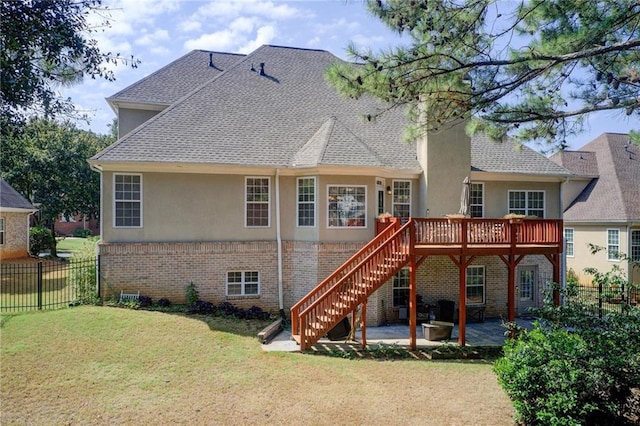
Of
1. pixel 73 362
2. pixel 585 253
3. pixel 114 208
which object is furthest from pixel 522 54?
pixel 585 253

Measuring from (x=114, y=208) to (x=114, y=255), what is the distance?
1546 mm

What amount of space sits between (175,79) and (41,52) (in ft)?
40.8

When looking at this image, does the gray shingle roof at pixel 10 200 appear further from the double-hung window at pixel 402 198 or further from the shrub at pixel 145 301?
the double-hung window at pixel 402 198

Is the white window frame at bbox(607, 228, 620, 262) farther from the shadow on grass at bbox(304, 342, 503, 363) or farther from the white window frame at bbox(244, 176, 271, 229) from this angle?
the white window frame at bbox(244, 176, 271, 229)

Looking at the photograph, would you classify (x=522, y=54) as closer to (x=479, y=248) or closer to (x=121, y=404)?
(x=479, y=248)

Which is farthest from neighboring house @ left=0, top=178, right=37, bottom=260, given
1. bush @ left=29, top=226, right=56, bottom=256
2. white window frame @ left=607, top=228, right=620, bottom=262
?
white window frame @ left=607, top=228, right=620, bottom=262

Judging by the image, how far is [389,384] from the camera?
8.69 m

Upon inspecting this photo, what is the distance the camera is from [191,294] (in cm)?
1348

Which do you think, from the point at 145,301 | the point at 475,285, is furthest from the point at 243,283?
the point at 475,285

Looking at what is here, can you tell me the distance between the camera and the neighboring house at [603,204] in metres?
20.0

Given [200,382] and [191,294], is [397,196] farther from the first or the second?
[200,382]

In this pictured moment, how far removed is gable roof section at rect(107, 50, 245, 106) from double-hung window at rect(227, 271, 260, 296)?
796 centimetres

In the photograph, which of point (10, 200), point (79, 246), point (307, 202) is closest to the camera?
point (307, 202)

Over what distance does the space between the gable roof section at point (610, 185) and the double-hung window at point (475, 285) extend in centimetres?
979
